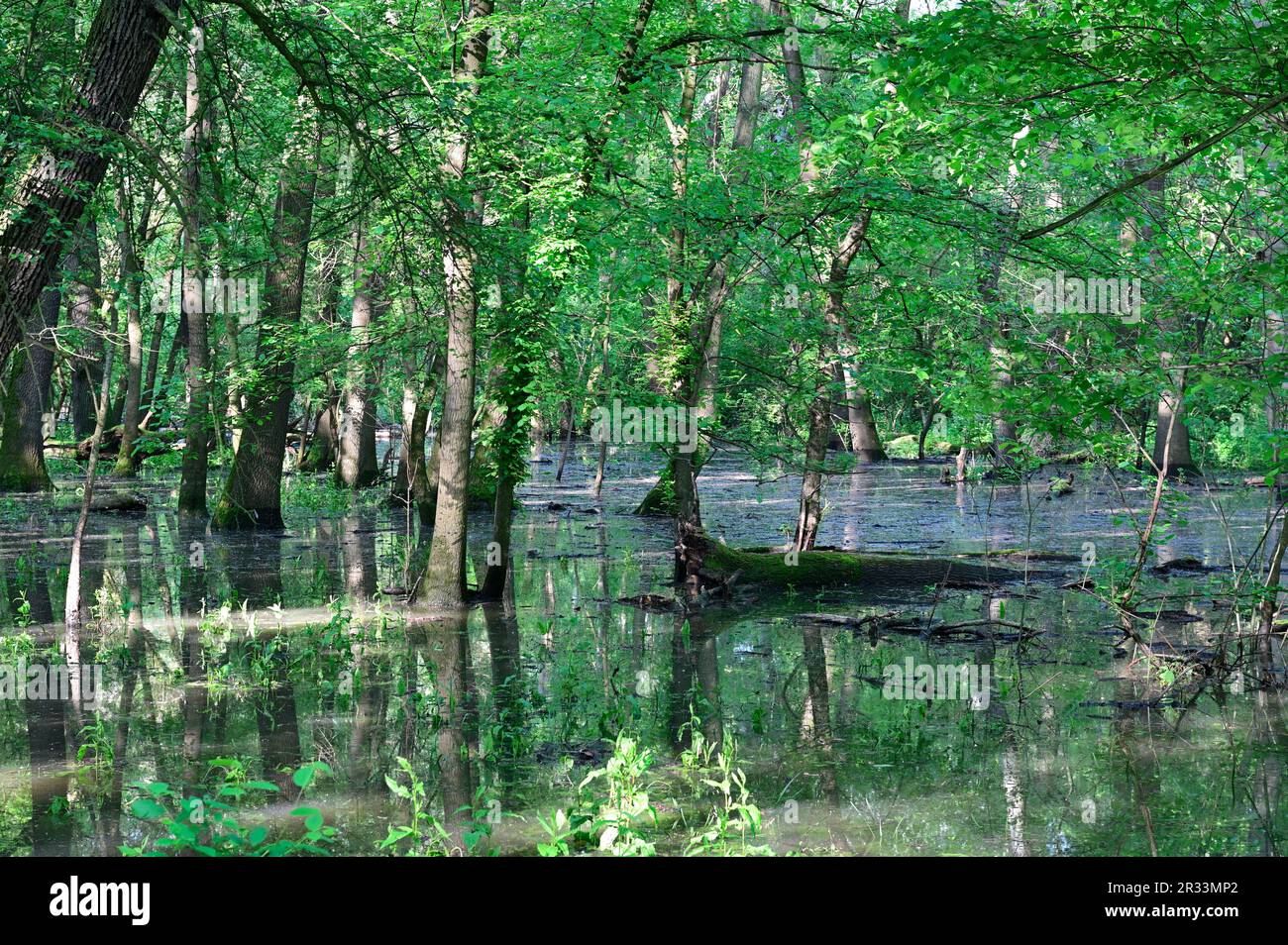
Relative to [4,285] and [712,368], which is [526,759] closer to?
[4,285]

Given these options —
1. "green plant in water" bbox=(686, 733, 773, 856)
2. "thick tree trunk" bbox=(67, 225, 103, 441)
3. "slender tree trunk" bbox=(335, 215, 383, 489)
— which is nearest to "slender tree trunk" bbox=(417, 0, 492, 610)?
"thick tree trunk" bbox=(67, 225, 103, 441)

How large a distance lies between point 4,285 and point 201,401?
24.8ft


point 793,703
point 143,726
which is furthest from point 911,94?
point 143,726

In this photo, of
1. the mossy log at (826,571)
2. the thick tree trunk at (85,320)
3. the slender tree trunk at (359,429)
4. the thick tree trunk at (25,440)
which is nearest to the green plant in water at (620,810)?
the thick tree trunk at (85,320)

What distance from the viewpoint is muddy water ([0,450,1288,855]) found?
21.7 ft

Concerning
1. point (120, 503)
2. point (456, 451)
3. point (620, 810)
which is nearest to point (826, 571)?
point (456, 451)

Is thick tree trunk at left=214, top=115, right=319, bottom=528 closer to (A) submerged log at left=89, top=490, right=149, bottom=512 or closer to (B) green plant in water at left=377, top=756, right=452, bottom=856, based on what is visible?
(A) submerged log at left=89, top=490, right=149, bottom=512

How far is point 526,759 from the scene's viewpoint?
7.65m

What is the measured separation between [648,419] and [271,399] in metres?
5.49

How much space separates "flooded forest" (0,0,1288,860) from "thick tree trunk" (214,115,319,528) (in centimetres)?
9

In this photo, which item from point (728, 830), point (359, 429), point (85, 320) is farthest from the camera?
point (359, 429)

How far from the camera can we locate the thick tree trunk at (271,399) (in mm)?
14633

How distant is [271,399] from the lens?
1593 centimetres

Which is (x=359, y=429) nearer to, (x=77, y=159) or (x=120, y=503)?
(x=120, y=503)
